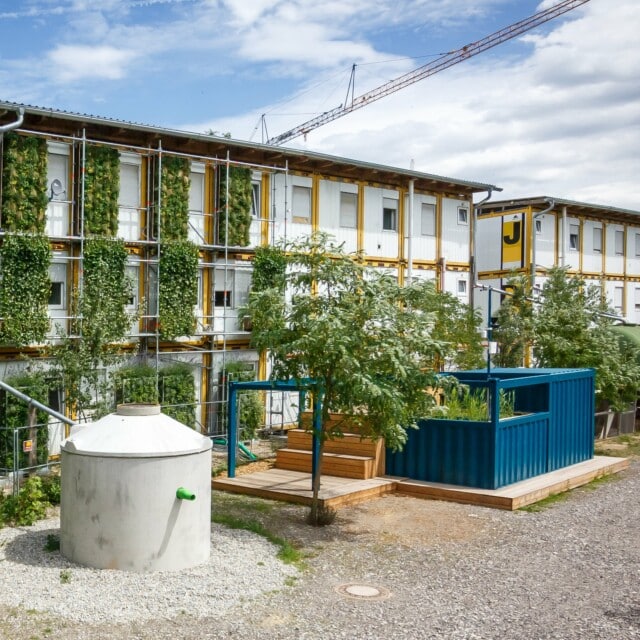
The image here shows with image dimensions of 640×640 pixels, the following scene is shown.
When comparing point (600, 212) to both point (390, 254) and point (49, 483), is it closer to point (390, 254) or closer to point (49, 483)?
point (390, 254)

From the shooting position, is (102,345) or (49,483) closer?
(49,483)

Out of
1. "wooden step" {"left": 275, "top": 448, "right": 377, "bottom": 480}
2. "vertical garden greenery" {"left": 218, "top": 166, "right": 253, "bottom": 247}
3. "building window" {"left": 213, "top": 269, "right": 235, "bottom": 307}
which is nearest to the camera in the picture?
"wooden step" {"left": 275, "top": 448, "right": 377, "bottom": 480}

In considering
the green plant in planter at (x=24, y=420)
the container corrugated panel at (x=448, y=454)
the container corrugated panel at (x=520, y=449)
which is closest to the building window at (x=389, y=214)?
the container corrugated panel at (x=520, y=449)

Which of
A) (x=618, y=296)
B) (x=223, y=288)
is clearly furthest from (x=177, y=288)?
(x=618, y=296)

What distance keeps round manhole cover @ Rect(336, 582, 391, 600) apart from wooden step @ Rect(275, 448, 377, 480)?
19.2 feet

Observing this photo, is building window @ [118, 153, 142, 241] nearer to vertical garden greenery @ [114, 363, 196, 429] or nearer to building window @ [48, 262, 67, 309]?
building window @ [48, 262, 67, 309]

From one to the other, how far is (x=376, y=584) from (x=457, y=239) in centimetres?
2212

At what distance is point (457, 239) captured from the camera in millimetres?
31031

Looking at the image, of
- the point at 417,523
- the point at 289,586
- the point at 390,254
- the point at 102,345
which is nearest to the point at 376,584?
the point at 289,586

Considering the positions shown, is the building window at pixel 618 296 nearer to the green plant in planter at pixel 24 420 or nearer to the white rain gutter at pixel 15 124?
the green plant in planter at pixel 24 420

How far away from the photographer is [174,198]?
22562 mm

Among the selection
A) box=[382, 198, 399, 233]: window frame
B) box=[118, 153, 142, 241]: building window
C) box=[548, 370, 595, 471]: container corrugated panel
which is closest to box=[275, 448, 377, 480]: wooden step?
box=[548, 370, 595, 471]: container corrugated panel

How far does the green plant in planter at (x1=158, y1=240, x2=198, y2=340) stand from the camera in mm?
22188

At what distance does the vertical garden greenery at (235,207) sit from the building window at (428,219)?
765 cm
